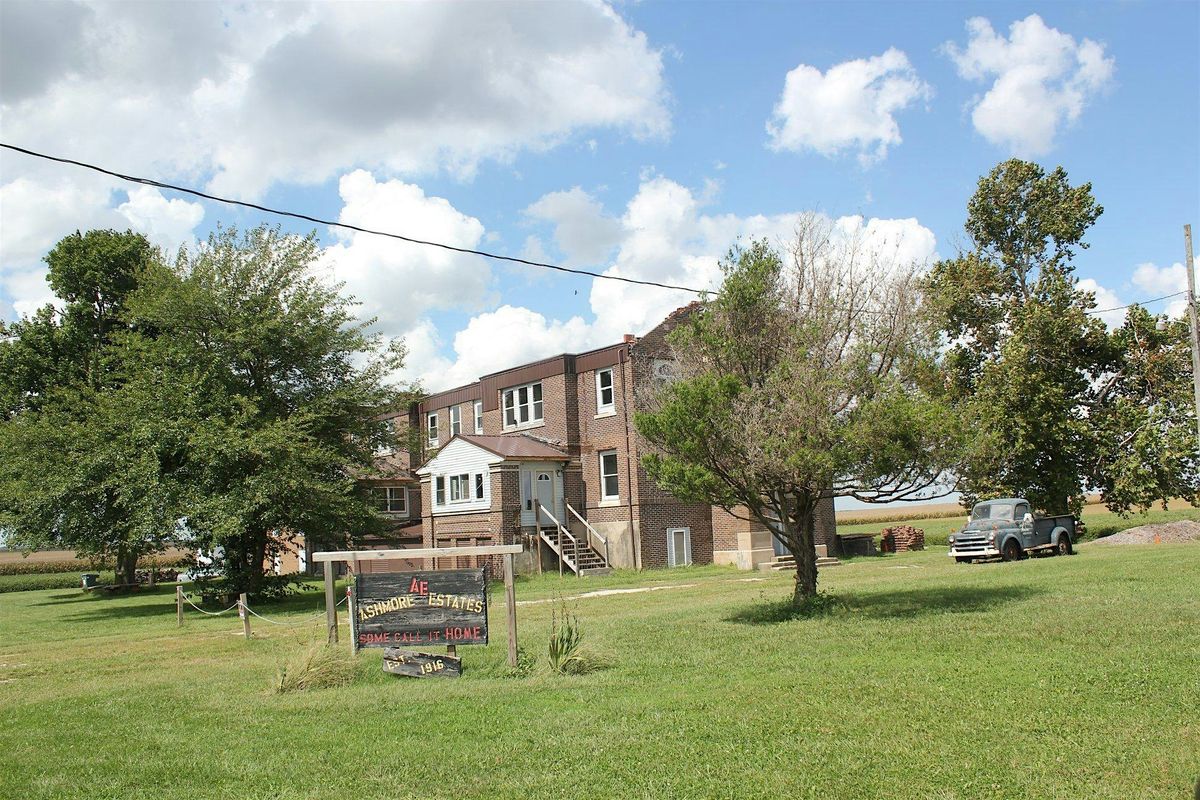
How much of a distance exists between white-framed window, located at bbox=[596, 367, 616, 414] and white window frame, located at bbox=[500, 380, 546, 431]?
2930mm

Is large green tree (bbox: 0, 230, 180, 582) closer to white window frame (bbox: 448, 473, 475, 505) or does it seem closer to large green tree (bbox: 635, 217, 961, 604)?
white window frame (bbox: 448, 473, 475, 505)

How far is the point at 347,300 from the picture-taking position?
30.2 m

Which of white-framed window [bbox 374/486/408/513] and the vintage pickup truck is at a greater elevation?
white-framed window [bbox 374/486/408/513]

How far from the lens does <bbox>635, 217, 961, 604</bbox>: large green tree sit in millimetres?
14648

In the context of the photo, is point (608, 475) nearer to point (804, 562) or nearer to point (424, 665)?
point (804, 562)

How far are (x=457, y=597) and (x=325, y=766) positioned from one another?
474 cm

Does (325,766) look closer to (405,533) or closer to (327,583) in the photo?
(327,583)

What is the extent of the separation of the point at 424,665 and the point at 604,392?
25.2 meters

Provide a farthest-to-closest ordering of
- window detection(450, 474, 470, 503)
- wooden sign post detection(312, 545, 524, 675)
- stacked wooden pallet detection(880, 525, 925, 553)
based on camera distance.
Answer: stacked wooden pallet detection(880, 525, 925, 553) → window detection(450, 474, 470, 503) → wooden sign post detection(312, 545, 524, 675)

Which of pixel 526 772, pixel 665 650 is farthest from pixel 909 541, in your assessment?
pixel 526 772

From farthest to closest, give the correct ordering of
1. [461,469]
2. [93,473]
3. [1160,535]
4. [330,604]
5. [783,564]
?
1. [461,469]
2. [1160,535]
3. [783,564]
4. [93,473]
5. [330,604]

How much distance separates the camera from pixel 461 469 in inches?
1491

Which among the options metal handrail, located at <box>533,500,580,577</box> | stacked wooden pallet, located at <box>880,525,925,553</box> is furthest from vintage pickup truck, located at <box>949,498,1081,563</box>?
metal handrail, located at <box>533,500,580,577</box>

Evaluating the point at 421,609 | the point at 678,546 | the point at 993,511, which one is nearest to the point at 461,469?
the point at 678,546
